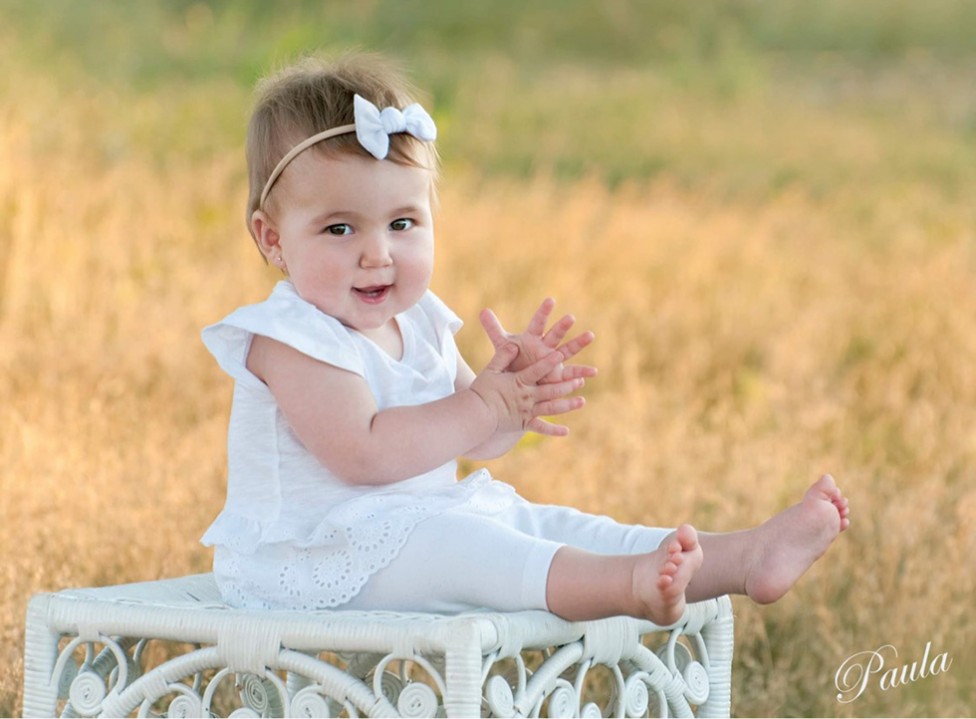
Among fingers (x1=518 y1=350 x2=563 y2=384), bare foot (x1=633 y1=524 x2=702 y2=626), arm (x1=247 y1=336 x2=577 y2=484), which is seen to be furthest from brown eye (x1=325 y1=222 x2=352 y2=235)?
bare foot (x1=633 y1=524 x2=702 y2=626)

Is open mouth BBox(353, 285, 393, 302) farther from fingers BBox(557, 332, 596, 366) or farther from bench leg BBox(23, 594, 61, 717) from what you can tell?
bench leg BBox(23, 594, 61, 717)

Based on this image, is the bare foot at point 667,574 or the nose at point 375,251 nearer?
the bare foot at point 667,574

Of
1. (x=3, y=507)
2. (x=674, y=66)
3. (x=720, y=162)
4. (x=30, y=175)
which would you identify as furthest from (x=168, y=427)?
(x=674, y=66)

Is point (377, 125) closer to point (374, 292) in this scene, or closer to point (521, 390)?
point (374, 292)

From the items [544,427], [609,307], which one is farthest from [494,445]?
[609,307]

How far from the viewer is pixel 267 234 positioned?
73.6 inches

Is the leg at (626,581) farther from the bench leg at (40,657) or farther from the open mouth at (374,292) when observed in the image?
the bench leg at (40,657)

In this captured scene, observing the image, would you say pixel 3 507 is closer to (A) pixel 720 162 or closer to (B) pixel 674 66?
(A) pixel 720 162

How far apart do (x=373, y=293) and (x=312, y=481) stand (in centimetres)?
24

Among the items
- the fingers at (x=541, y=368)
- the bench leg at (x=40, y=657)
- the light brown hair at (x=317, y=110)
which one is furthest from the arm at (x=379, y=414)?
the bench leg at (x=40, y=657)

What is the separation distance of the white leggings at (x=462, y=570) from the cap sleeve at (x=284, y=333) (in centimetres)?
22

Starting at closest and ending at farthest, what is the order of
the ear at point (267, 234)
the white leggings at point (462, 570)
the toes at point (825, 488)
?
the white leggings at point (462, 570), the toes at point (825, 488), the ear at point (267, 234)

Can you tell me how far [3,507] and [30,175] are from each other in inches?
81.3

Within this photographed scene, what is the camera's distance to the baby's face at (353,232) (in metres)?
1.77
